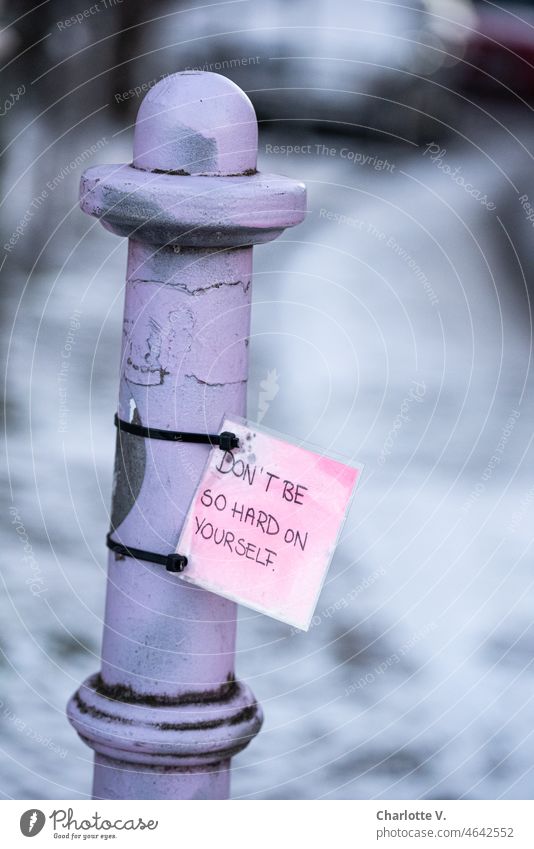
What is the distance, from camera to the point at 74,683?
3.15 metres

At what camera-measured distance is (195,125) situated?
1537 mm

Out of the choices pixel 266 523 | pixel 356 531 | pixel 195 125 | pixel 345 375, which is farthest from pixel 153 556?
pixel 345 375

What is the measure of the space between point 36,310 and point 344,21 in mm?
5067

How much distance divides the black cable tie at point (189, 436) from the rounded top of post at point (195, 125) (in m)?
0.33

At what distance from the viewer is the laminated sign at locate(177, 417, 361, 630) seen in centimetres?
162

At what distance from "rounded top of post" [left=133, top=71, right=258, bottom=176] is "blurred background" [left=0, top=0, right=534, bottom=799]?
647mm

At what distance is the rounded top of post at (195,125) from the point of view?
1541 mm

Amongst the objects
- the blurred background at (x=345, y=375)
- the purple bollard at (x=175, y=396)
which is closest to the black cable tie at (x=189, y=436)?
the purple bollard at (x=175, y=396)

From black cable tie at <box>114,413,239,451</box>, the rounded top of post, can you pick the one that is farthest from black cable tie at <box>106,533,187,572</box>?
the rounded top of post

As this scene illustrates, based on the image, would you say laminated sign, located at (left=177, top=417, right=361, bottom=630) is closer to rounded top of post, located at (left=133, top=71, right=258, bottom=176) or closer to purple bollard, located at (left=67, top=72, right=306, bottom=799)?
purple bollard, located at (left=67, top=72, right=306, bottom=799)

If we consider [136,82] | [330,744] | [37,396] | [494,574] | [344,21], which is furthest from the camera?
[344,21]

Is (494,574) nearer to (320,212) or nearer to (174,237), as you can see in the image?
(174,237)

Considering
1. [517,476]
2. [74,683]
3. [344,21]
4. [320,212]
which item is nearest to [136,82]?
[320,212]
